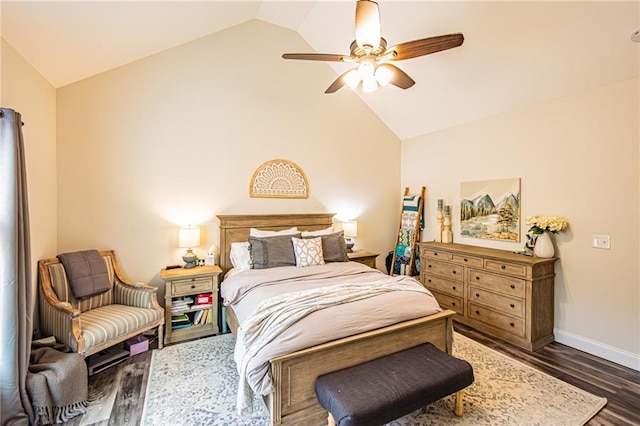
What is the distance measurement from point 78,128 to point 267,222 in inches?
92.1

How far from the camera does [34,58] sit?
2.58m

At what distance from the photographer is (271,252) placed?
362cm

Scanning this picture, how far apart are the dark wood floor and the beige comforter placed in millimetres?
983

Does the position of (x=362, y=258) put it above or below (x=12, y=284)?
below

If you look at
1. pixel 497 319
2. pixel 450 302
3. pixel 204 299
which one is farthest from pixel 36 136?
pixel 497 319

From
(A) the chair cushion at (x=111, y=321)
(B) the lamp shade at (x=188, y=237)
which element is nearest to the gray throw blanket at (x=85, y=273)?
(A) the chair cushion at (x=111, y=321)

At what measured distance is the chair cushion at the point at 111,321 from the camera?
2.48 m

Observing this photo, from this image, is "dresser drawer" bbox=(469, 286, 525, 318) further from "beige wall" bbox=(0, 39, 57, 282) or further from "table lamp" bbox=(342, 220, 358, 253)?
"beige wall" bbox=(0, 39, 57, 282)

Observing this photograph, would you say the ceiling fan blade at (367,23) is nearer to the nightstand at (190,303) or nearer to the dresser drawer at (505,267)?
the dresser drawer at (505,267)

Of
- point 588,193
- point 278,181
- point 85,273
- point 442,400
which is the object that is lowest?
point 442,400

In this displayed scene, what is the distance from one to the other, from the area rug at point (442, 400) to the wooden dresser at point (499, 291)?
1.55ft

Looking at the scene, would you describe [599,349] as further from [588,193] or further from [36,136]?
[36,136]

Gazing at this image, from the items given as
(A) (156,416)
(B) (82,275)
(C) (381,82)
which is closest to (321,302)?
(A) (156,416)

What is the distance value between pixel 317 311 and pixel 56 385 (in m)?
1.82
